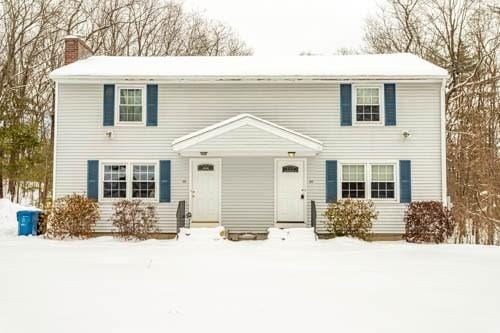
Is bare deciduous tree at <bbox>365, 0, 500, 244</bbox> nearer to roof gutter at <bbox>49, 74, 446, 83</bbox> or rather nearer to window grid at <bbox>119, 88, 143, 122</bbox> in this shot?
roof gutter at <bbox>49, 74, 446, 83</bbox>

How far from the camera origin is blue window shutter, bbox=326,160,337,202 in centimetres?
1518

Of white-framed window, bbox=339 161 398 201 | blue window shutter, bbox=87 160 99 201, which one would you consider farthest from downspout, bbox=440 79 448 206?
blue window shutter, bbox=87 160 99 201

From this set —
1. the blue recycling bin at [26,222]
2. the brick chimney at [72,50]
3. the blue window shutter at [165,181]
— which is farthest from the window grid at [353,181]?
the brick chimney at [72,50]

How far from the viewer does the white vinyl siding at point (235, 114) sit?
1527 centimetres

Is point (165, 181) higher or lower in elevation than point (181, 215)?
higher

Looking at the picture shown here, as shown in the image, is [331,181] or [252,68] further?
[252,68]

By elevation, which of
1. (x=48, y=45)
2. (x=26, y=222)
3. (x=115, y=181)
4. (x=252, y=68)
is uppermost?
(x=48, y=45)

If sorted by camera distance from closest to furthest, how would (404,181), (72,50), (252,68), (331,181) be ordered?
(404,181) < (331,181) < (252,68) < (72,50)

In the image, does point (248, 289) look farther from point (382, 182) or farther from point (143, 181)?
point (382, 182)

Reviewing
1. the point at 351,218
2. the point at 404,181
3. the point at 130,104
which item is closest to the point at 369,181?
the point at 404,181

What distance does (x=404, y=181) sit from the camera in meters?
15.1

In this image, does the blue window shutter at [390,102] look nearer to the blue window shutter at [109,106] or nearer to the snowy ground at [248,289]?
the snowy ground at [248,289]

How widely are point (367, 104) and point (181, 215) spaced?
272 inches

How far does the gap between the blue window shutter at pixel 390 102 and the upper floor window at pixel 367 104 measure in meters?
0.23
